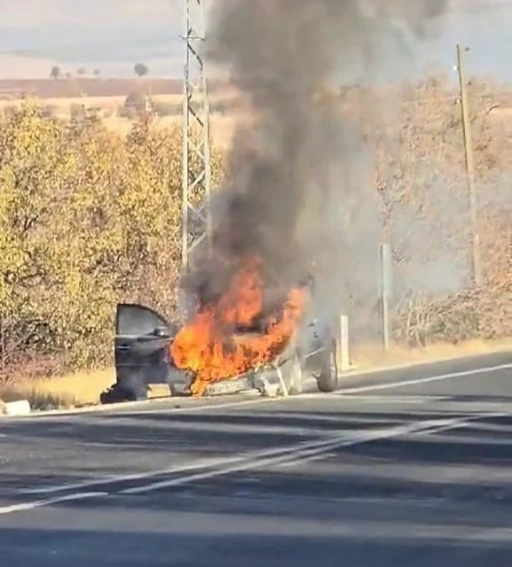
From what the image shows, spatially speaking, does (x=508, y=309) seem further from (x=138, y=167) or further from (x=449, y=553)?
(x=449, y=553)

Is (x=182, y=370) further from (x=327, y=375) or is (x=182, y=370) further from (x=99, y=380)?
(x=99, y=380)

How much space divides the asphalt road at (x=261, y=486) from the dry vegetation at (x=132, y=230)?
821 cm

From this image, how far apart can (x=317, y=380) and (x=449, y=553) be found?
17722 millimetres

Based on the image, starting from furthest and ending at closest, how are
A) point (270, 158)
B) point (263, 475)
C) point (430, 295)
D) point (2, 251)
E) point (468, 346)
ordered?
point (430, 295), point (468, 346), point (2, 251), point (270, 158), point (263, 475)

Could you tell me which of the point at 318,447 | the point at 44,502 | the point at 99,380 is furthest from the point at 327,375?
the point at 44,502

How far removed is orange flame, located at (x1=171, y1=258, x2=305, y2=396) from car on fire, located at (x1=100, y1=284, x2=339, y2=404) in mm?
145

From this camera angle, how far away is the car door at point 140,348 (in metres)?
28.7

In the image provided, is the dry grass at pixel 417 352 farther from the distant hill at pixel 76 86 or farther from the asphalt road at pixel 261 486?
the distant hill at pixel 76 86

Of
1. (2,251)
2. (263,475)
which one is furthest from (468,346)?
(263,475)

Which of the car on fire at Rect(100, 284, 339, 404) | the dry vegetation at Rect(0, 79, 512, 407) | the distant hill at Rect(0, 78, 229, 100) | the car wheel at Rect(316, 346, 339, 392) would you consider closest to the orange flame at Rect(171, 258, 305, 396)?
the car on fire at Rect(100, 284, 339, 404)

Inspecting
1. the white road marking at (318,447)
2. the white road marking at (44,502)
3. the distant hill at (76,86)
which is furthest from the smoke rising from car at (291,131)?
the distant hill at (76,86)

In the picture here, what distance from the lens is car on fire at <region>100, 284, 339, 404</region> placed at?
1118 inches

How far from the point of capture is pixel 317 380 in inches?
1163

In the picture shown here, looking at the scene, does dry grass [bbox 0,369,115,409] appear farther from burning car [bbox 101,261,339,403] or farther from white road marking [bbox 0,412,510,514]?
white road marking [bbox 0,412,510,514]
